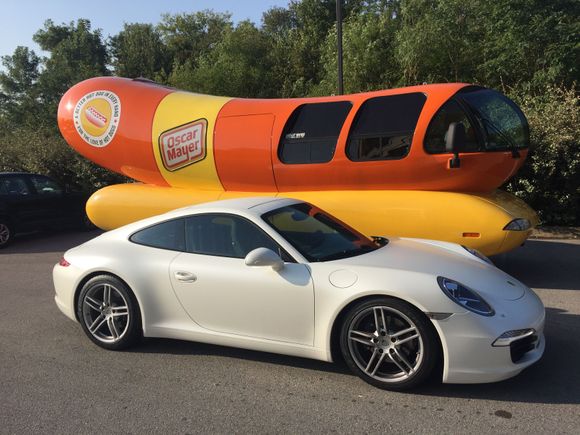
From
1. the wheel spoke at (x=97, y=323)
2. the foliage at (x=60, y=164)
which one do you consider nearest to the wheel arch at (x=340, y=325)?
the wheel spoke at (x=97, y=323)

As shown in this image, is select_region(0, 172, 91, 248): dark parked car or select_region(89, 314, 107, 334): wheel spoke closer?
select_region(89, 314, 107, 334): wheel spoke

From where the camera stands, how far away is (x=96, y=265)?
172 inches

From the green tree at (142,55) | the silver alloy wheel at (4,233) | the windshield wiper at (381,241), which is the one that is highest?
the green tree at (142,55)

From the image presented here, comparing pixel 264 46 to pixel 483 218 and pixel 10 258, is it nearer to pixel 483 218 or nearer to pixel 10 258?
pixel 10 258

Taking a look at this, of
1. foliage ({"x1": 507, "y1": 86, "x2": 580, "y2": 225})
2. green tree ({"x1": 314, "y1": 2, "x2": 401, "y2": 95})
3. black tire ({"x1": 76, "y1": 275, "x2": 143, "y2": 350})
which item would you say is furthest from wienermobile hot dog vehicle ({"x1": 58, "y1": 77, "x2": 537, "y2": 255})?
green tree ({"x1": 314, "y1": 2, "x2": 401, "y2": 95})

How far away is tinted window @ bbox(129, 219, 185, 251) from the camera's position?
4.27 meters

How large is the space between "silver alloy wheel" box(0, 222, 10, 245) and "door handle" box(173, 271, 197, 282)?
7705mm

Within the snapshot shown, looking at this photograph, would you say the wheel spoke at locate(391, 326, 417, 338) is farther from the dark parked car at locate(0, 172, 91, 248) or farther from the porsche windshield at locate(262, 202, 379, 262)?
the dark parked car at locate(0, 172, 91, 248)

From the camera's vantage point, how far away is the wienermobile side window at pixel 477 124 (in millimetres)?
6574

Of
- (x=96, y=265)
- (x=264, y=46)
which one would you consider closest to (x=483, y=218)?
(x=96, y=265)

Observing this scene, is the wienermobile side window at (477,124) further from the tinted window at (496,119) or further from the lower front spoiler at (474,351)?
the lower front spoiler at (474,351)

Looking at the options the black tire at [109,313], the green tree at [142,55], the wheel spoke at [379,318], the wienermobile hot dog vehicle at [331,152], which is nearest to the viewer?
the wheel spoke at [379,318]

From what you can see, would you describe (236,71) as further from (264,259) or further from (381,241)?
(264,259)

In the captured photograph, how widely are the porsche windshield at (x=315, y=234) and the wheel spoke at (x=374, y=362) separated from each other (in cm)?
76
